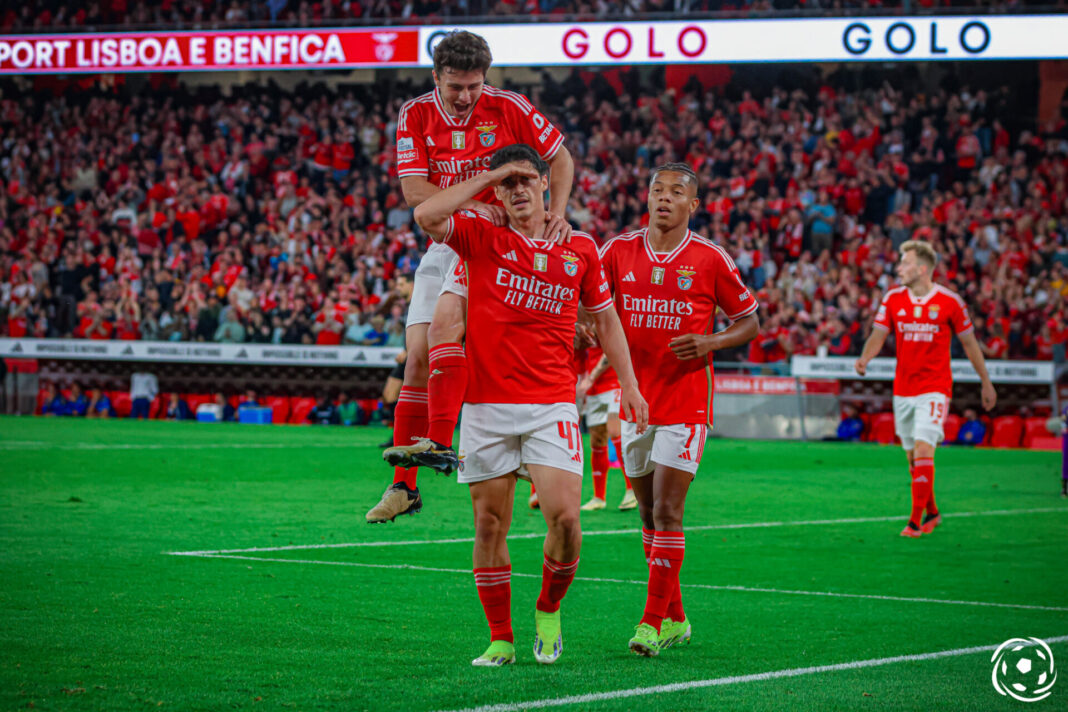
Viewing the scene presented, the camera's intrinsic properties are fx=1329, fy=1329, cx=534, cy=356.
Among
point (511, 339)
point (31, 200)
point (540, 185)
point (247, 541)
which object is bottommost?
point (247, 541)

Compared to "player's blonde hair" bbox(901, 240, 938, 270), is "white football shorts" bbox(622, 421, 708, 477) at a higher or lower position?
lower

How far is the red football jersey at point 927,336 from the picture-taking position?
11984mm

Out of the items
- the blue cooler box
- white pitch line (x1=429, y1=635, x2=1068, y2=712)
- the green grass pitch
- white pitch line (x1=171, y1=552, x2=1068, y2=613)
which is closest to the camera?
white pitch line (x1=429, y1=635, x2=1068, y2=712)

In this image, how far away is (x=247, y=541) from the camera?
9938 mm

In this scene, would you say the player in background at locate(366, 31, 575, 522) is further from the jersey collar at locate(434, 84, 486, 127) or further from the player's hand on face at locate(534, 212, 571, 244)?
the player's hand on face at locate(534, 212, 571, 244)

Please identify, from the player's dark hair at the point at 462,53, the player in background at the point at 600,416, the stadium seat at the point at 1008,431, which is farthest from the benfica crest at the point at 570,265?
the stadium seat at the point at 1008,431

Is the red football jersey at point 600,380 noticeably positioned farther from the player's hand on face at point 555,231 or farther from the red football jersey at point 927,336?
the player's hand on face at point 555,231

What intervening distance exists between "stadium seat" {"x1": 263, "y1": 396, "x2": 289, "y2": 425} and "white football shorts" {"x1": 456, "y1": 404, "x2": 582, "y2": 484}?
2194 cm

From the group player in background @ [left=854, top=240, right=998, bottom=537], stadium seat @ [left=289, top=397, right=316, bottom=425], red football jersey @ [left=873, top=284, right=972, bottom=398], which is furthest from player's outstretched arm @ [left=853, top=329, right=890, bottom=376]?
stadium seat @ [left=289, top=397, right=316, bottom=425]

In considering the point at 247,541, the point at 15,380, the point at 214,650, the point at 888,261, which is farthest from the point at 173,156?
the point at 214,650

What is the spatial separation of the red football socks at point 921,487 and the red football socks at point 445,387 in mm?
6569

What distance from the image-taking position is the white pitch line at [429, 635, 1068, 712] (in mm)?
5023

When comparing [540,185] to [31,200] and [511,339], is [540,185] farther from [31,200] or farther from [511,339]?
[31,200]

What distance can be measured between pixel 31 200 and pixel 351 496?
23.0 metres
